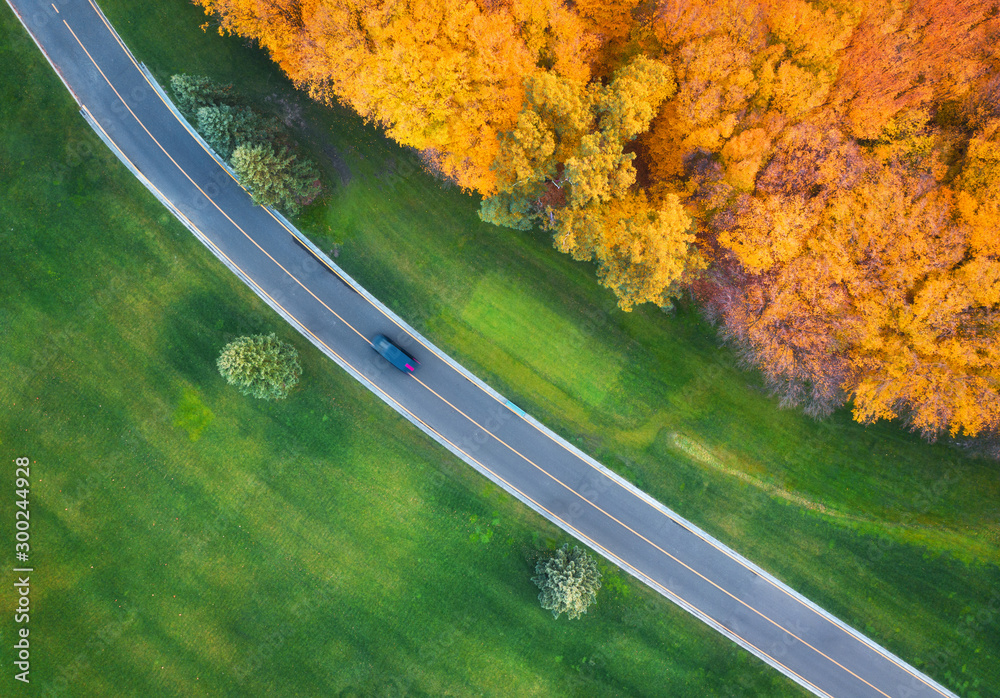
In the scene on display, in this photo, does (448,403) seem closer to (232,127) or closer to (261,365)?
(261,365)

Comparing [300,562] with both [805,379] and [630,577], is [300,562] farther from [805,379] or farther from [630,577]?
[805,379]

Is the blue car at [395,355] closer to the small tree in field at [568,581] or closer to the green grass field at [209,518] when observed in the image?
the green grass field at [209,518]

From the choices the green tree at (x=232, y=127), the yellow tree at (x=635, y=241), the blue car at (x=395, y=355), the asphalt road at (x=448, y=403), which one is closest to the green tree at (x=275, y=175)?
the green tree at (x=232, y=127)

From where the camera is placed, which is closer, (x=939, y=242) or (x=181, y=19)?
(x=939, y=242)

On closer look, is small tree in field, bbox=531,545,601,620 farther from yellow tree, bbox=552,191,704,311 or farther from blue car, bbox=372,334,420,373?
yellow tree, bbox=552,191,704,311

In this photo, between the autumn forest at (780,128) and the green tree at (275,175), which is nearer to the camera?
the autumn forest at (780,128)

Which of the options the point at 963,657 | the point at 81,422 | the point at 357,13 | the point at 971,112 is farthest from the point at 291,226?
the point at 963,657
